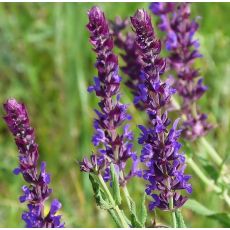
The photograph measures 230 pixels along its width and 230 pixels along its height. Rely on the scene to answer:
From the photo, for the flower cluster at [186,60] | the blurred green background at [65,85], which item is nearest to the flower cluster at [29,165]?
the flower cluster at [186,60]

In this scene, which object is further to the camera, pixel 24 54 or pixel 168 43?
pixel 24 54

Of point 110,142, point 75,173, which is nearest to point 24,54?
point 75,173

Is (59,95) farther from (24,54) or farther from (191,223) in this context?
(191,223)

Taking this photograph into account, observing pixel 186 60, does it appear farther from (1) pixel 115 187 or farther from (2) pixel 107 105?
(1) pixel 115 187

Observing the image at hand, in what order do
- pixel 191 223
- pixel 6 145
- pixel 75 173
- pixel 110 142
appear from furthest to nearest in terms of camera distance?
pixel 6 145, pixel 75 173, pixel 191 223, pixel 110 142

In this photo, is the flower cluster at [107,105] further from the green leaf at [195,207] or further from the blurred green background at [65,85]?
the blurred green background at [65,85]

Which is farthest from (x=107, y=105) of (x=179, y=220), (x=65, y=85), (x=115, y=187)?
(x=65, y=85)
